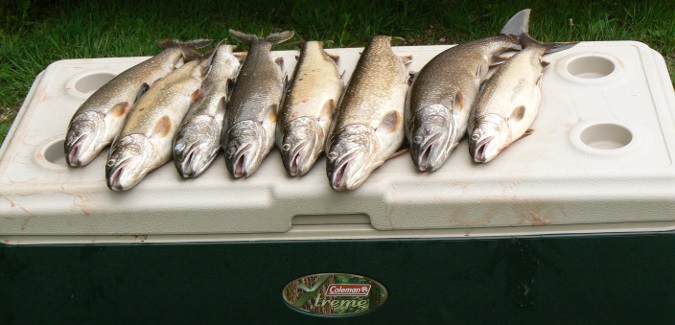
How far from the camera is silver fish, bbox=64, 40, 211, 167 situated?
2.29m

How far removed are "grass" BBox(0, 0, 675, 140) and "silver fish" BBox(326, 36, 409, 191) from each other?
1.66 m

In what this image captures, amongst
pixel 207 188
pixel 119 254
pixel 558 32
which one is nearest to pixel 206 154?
pixel 207 188

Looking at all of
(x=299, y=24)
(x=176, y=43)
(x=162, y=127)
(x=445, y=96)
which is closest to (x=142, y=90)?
(x=162, y=127)

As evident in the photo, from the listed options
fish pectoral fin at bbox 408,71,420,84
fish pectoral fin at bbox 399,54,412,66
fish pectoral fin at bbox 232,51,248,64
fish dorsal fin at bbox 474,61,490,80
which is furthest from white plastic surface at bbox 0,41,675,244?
fish pectoral fin at bbox 232,51,248,64

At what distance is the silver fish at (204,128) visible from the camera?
218cm

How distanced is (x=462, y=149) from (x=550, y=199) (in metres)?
0.27

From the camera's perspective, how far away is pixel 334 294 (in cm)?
224

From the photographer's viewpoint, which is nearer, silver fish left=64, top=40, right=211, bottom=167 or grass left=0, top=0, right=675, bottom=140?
silver fish left=64, top=40, right=211, bottom=167

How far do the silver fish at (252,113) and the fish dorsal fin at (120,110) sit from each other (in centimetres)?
31

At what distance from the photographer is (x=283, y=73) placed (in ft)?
8.46

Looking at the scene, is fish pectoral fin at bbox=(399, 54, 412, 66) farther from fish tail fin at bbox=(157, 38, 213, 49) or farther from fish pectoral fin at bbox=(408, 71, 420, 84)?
fish tail fin at bbox=(157, 38, 213, 49)

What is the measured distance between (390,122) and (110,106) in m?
0.80

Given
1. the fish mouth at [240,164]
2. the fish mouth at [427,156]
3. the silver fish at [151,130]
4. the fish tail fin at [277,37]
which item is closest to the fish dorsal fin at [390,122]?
the fish mouth at [427,156]

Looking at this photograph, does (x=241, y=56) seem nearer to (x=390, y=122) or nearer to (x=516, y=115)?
(x=390, y=122)
